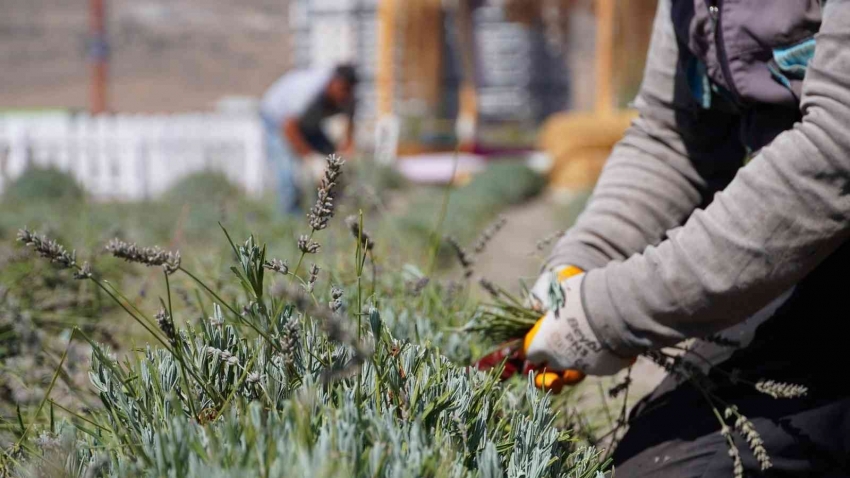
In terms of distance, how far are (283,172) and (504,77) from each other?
47.1 feet

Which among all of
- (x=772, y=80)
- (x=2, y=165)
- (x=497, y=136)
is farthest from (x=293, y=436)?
(x=497, y=136)

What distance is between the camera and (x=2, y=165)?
395 centimetres

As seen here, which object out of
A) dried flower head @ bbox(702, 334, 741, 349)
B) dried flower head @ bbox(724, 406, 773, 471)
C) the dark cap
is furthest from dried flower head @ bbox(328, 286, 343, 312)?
the dark cap

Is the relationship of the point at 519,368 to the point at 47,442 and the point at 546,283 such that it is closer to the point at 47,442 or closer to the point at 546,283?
the point at 546,283

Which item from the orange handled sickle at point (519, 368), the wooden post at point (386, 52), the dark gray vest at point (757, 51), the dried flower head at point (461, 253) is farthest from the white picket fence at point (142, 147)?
the dark gray vest at point (757, 51)

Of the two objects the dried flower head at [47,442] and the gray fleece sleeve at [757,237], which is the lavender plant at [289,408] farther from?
the gray fleece sleeve at [757,237]

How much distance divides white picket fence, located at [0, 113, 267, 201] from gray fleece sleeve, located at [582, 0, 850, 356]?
1063cm

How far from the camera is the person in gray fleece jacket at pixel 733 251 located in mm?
1487

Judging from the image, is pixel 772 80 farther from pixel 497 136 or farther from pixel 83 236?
pixel 497 136

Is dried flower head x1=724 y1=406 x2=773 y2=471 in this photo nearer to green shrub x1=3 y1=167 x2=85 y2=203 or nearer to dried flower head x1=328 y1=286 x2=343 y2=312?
dried flower head x1=328 y1=286 x2=343 y2=312

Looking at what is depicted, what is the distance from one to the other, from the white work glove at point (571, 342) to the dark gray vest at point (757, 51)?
453 millimetres

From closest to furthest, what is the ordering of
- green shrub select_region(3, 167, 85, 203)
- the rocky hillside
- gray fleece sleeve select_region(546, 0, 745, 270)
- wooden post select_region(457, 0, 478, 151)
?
gray fleece sleeve select_region(546, 0, 745, 270) < green shrub select_region(3, 167, 85, 203) < wooden post select_region(457, 0, 478, 151) < the rocky hillside

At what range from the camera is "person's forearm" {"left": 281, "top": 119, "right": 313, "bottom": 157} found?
7.59 meters

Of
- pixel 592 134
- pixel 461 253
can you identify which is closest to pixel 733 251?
pixel 461 253
